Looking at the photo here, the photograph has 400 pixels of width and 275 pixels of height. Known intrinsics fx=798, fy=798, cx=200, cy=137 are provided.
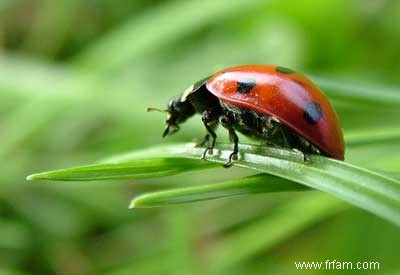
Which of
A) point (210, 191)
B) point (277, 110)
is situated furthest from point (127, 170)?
point (277, 110)

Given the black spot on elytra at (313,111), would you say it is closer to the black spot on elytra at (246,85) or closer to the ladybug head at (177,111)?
the black spot on elytra at (246,85)

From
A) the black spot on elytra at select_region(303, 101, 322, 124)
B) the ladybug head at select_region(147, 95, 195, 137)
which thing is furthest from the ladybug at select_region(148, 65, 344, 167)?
the ladybug head at select_region(147, 95, 195, 137)

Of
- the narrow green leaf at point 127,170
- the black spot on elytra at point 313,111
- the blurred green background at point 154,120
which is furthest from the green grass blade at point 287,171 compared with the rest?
the blurred green background at point 154,120

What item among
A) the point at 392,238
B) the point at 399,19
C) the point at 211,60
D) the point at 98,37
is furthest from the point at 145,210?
the point at 399,19

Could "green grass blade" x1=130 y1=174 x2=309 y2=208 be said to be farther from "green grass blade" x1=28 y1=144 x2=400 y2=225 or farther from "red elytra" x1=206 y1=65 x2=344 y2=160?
"red elytra" x1=206 y1=65 x2=344 y2=160

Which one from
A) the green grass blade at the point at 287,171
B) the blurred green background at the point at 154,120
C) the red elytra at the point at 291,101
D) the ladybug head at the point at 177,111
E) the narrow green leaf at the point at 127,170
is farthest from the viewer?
the blurred green background at the point at 154,120

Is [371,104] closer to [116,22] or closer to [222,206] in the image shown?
[222,206]

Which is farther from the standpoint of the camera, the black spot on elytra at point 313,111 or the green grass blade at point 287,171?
the black spot on elytra at point 313,111
